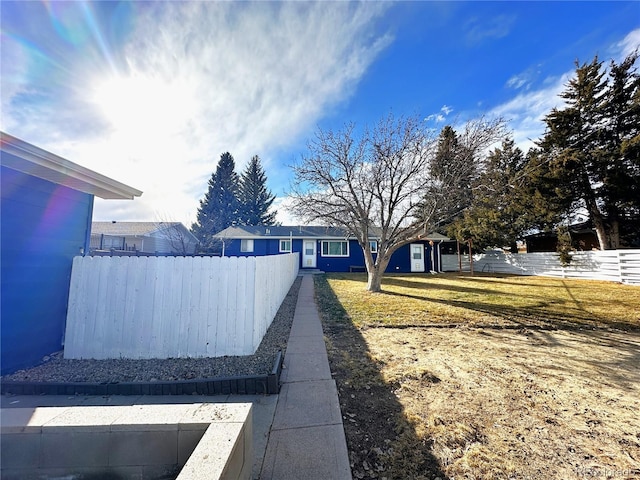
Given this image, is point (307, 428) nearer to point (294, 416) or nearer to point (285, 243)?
point (294, 416)

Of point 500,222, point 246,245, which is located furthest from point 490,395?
point 246,245

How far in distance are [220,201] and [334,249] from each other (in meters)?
20.4

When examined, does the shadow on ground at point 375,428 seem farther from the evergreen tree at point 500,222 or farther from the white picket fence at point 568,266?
the white picket fence at point 568,266

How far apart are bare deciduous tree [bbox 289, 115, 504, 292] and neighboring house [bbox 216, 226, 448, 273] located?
29.0ft

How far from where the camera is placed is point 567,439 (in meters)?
2.32

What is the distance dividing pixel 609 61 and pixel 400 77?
60.6 feet

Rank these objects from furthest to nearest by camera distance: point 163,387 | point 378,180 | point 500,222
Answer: point 500,222, point 378,180, point 163,387

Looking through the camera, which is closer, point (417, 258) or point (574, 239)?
point (417, 258)

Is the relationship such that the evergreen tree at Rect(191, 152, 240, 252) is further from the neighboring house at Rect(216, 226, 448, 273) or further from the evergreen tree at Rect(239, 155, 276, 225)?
the neighboring house at Rect(216, 226, 448, 273)

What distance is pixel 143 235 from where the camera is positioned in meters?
23.9

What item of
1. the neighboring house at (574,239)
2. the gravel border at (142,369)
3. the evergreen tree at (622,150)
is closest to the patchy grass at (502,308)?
the gravel border at (142,369)

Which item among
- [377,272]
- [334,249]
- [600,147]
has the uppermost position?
[600,147]

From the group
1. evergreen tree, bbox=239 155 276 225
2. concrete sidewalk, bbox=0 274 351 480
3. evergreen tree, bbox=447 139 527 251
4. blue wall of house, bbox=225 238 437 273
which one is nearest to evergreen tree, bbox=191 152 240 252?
evergreen tree, bbox=239 155 276 225

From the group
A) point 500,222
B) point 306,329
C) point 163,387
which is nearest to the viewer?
point 163,387
